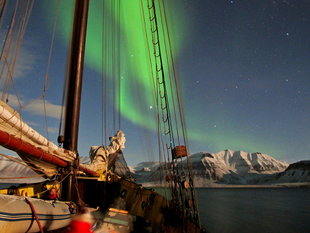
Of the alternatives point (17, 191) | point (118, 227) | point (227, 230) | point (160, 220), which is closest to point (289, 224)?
point (227, 230)

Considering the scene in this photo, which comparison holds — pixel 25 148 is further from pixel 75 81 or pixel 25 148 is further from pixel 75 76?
pixel 75 76

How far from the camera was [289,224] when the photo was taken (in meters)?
35.7

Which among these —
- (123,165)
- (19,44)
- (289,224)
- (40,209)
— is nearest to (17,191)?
(40,209)

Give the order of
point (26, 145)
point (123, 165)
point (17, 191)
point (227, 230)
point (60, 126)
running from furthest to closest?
point (227, 230), point (123, 165), point (60, 126), point (17, 191), point (26, 145)

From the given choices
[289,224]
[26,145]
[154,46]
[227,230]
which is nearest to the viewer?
[26,145]

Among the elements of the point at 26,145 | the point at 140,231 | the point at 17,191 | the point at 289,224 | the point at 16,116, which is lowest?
the point at 289,224

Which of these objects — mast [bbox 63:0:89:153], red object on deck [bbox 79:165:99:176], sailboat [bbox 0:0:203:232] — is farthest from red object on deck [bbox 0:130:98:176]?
mast [bbox 63:0:89:153]

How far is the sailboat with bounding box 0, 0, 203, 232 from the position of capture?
3443mm

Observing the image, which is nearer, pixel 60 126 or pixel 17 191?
pixel 17 191

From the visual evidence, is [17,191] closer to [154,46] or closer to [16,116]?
[16,116]

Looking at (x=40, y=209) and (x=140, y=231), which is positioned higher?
(x=40, y=209)

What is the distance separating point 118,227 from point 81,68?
A: 6.70 m

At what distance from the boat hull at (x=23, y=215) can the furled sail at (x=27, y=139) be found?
3.79ft

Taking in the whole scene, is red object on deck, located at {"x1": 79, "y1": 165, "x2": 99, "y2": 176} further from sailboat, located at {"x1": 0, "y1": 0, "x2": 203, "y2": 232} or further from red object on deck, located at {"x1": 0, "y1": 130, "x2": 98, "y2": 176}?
red object on deck, located at {"x1": 0, "y1": 130, "x2": 98, "y2": 176}
